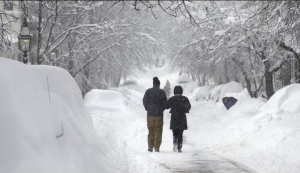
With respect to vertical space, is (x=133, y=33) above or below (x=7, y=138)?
above

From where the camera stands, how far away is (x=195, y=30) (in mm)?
24375

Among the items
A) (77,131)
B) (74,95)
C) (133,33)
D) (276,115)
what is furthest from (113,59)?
(77,131)

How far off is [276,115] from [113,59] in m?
13.3

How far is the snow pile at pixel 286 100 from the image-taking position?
12.8 metres

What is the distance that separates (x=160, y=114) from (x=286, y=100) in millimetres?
4653

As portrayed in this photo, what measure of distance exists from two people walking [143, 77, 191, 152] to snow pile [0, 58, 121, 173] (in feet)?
16.7

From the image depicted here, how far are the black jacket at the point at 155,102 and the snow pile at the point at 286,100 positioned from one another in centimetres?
386

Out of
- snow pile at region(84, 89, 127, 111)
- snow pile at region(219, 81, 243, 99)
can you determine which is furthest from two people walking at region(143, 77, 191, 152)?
snow pile at region(219, 81, 243, 99)

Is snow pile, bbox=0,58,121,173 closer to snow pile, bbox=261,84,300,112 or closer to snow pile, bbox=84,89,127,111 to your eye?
snow pile, bbox=261,84,300,112

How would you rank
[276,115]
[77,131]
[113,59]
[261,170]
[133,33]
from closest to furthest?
1. [77,131]
2. [261,170]
3. [276,115]
4. [133,33]
5. [113,59]

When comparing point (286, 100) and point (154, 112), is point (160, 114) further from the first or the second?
point (286, 100)

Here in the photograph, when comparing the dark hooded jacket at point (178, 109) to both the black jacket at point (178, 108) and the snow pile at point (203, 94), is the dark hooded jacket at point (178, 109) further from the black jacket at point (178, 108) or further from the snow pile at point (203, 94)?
the snow pile at point (203, 94)

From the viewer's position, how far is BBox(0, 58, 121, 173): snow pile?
12.6 ft

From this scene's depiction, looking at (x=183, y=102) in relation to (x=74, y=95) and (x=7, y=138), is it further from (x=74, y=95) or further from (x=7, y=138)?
(x=7, y=138)
